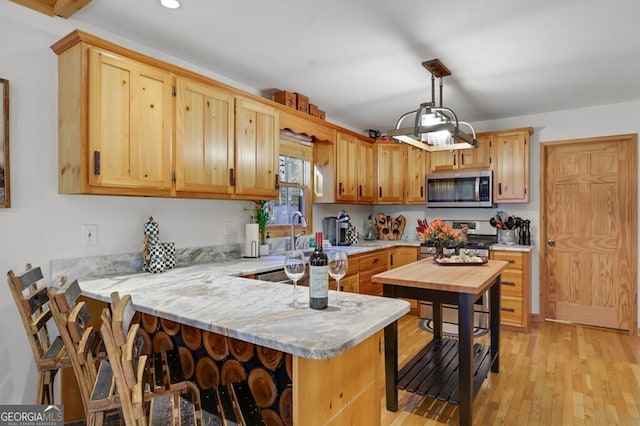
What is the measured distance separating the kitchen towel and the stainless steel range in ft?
5.44

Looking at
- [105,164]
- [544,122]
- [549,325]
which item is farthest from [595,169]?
[105,164]

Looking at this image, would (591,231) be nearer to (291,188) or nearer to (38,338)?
(291,188)

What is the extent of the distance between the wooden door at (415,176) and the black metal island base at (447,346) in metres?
2.10

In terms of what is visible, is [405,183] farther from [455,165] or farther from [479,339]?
[479,339]

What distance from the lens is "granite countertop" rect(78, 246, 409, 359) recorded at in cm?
113

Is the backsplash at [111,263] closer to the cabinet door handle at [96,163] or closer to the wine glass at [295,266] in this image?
the cabinet door handle at [96,163]

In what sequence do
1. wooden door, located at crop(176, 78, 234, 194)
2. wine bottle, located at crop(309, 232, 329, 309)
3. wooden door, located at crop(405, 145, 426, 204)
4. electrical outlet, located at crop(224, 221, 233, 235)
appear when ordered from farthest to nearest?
wooden door, located at crop(405, 145, 426, 204) → electrical outlet, located at crop(224, 221, 233, 235) → wooden door, located at crop(176, 78, 234, 194) → wine bottle, located at crop(309, 232, 329, 309)

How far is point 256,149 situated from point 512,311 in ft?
10.5

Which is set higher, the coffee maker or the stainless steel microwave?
the stainless steel microwave

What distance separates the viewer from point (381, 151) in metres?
5.00

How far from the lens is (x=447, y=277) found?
7.80 ft

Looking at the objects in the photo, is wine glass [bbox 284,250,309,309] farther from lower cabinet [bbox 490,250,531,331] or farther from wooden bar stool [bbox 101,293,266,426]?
lower cabinet [bbox 490,250,531,331]

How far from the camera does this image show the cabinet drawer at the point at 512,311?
4.02m

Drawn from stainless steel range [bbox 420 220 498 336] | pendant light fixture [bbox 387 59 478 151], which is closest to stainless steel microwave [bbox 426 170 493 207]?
stainless steel range [bbox 420 220 498 336]
